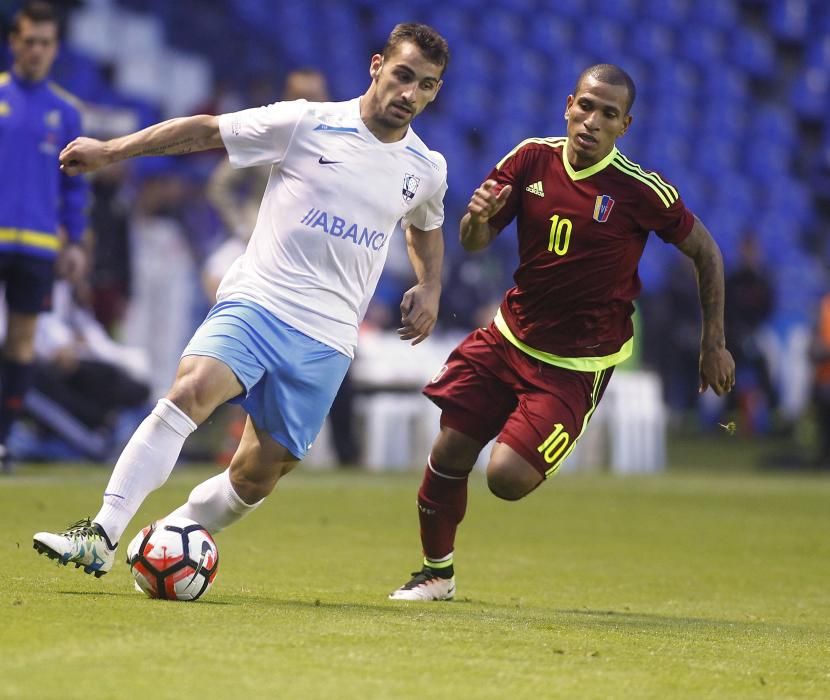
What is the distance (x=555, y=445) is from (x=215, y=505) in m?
1.33

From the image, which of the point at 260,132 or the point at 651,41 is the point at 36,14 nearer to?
the point at 260,132

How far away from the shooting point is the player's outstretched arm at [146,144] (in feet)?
17.4

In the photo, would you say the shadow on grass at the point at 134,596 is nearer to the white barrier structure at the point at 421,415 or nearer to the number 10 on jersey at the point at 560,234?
the number 10 on jersey at the point at 560,234

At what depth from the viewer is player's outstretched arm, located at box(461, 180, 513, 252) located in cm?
563

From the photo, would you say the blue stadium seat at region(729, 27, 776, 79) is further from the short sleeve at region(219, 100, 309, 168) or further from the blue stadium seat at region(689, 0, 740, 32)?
the short sleeve at region(219, 100, 309, 168)

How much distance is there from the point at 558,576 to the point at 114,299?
7694 mm

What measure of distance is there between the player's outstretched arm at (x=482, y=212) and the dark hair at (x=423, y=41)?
0.49 metres

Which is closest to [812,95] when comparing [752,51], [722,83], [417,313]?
[752,51]

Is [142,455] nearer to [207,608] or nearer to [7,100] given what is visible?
[207,608]

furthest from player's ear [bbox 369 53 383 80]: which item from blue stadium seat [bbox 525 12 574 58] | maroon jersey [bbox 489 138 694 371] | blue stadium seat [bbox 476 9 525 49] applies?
blue stadium seat [bbox 525 12 574 58]

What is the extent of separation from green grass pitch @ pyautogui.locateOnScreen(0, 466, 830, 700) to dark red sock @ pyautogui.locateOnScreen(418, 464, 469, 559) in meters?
0.29

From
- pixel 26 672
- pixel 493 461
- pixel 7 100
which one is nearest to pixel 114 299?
pixel 7 100

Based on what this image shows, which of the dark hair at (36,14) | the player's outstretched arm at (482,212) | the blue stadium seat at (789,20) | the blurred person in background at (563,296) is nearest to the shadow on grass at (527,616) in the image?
the blurred person in background at (563,296)

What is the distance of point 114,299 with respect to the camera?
14.0 metres
